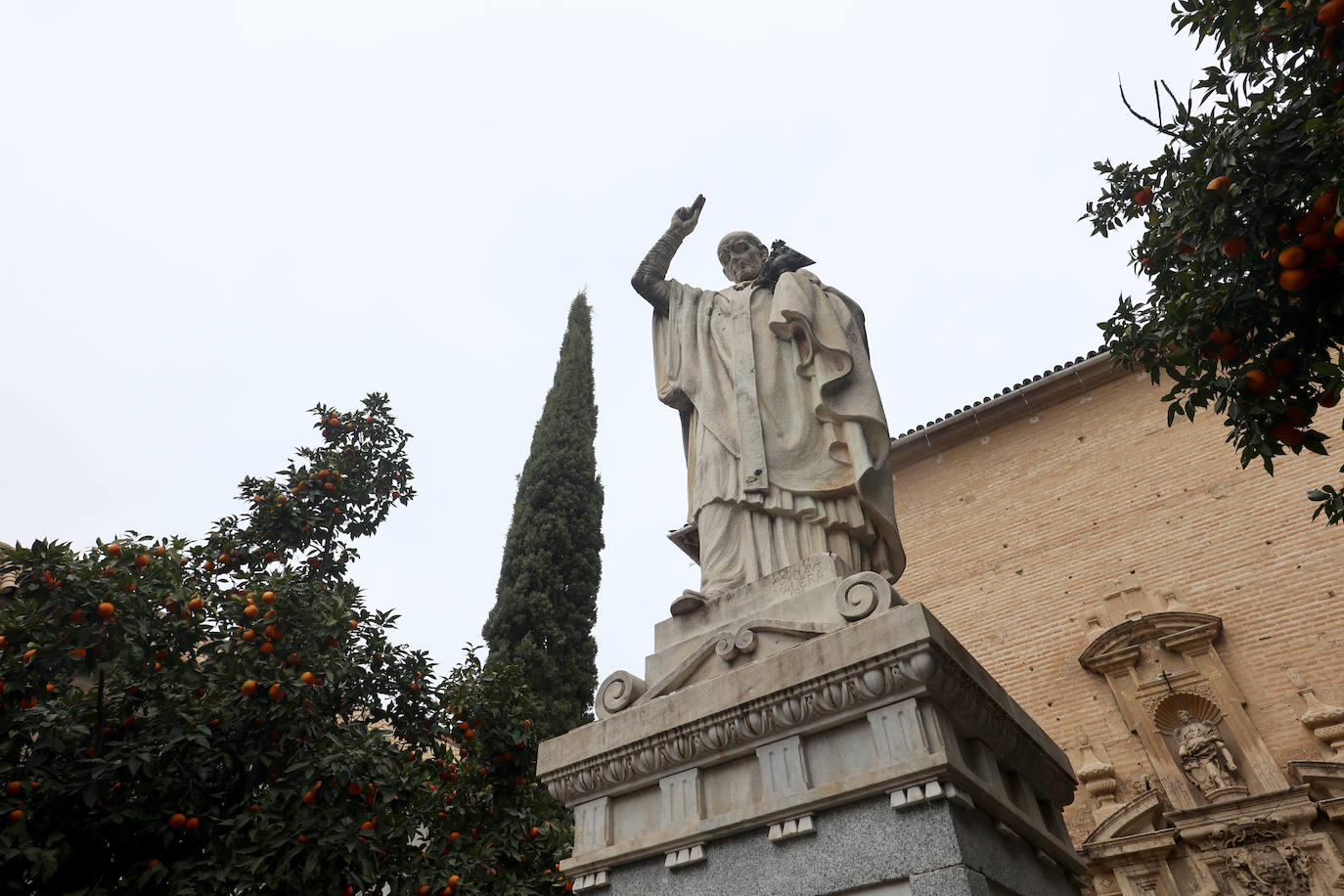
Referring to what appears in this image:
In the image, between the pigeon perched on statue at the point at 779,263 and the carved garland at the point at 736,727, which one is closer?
the carved garland at the point at 736,727

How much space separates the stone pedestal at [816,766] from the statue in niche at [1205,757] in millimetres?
7881

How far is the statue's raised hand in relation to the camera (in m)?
5.62

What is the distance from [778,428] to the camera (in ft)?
15.0

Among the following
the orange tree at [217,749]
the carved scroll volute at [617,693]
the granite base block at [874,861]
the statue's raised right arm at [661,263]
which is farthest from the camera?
the statue's raised right arm at [661,263]

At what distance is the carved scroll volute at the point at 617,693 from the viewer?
387 cm

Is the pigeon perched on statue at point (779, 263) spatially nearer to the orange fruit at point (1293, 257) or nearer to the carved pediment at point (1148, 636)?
the orange fruit at point (1293, 257)

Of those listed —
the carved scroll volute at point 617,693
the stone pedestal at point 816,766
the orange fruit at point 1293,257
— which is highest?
the orange fruit at point 1293,257

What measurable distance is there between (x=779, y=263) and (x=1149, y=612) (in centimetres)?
920

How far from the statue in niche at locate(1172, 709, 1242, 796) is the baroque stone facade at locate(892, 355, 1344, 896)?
0.02 m

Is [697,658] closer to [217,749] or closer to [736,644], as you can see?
[736,644]

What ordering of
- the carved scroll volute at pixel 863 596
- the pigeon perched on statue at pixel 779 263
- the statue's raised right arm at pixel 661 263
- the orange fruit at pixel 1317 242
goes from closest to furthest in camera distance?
the carved scroll volute at pixel 863 596, the orange fruit at pixel 1317 242, the pigeon perched on statue at pixel 779 263, the statue's raised right arm at pixel 661 263

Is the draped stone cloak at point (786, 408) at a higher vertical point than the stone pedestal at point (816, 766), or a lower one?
higher

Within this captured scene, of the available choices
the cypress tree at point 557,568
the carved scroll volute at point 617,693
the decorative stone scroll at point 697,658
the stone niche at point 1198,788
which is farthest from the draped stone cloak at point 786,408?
the stone niche at point 1198,788

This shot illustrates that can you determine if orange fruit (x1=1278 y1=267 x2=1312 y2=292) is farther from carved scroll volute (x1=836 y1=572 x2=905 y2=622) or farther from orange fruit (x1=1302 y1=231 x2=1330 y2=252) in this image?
carved scroll volute (x1=836 y1=572 x2=905 y2=622)
